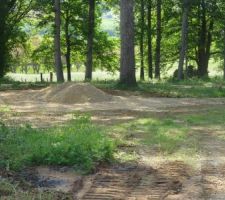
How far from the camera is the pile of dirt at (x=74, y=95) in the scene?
60.5ft

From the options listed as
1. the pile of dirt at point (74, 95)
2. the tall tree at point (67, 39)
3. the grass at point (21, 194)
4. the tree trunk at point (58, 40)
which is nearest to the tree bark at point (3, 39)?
the tree trunk at point (58, 40)

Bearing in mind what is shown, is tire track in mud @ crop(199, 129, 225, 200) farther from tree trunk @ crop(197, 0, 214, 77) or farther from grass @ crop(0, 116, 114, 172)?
tree trunk @ crop(197, 0, 214, 77)

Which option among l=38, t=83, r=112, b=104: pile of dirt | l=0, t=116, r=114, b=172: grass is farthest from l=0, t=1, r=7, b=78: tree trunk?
l=0, t=116, r=114, b=172: grass

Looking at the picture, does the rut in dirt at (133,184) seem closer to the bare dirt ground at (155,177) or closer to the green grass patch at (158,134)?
the bare dirt ground at (155,177)

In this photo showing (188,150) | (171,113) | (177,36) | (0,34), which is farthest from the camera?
(177,36)

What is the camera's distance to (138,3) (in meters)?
41.9

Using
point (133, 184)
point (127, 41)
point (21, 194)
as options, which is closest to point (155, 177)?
point (133, 184)

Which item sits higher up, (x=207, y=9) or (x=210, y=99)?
(x=207, y=9)

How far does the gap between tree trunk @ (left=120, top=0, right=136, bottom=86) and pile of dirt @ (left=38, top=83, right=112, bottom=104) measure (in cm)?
324

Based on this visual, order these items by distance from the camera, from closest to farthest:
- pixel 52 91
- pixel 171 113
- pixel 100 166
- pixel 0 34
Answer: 1. pixel 100 166
2. pixel 171 113
3. pixel 52 91
4. pixel 0 34

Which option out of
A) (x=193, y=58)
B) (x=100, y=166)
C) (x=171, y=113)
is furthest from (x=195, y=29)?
(x=100, y=166)

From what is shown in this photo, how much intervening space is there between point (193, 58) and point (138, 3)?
7883 mm

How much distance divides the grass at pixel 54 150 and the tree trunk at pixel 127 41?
40.6 feet

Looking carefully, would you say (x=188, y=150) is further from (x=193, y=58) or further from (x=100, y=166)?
(x=193, y=58)
